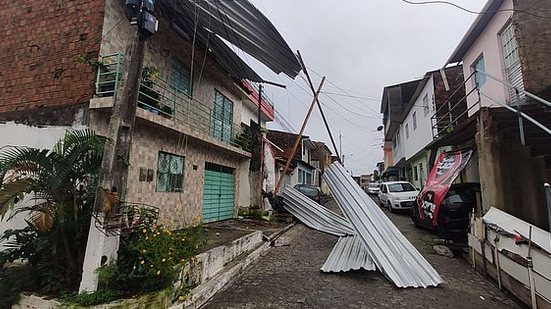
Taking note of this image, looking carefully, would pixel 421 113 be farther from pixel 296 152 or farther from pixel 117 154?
pixel 117 154

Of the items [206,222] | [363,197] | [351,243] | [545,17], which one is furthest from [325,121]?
[545,17]

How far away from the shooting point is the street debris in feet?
16.6

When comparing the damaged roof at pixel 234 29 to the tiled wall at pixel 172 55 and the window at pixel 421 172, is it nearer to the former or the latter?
the tiled wall at pixel 172 55

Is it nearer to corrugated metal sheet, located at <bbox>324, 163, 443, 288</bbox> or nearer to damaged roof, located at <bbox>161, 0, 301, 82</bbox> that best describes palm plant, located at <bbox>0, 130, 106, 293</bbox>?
damaged roof, located at <bbox>161, 0, 301, 82</bbox>

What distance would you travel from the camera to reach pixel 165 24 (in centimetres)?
778

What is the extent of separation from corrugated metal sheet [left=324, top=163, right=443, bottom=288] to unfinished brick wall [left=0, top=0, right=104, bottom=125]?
610cm

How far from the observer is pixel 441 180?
25.2 feet

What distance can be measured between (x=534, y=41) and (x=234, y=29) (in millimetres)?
7873

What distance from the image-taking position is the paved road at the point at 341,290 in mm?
4199

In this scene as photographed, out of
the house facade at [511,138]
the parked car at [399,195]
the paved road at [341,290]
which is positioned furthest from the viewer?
the parked car at [399,195]

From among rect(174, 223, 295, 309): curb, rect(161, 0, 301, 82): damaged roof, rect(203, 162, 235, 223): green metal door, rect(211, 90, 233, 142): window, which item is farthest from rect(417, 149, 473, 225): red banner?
rect(211, 90, 233, 142): window

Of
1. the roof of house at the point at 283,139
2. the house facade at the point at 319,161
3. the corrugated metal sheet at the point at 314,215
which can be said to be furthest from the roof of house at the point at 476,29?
the house facade at the point at 319,161

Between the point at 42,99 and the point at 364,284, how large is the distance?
7585 mm

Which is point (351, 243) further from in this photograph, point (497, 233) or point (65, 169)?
point (65, 169)
